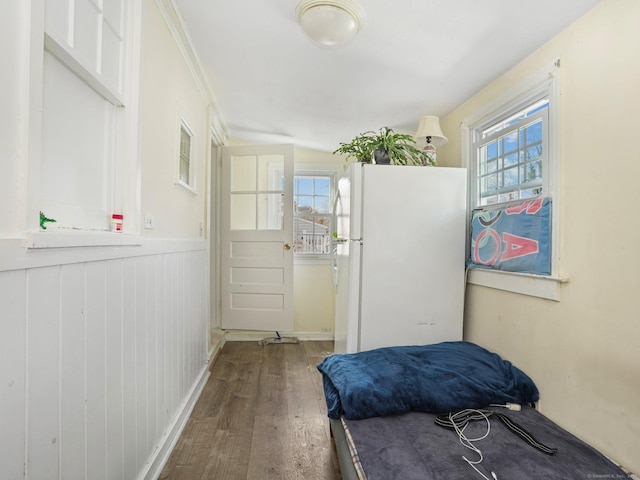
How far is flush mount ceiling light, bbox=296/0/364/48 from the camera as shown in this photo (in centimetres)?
141

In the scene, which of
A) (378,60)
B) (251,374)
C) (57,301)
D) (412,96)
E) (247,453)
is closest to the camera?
(57,301)

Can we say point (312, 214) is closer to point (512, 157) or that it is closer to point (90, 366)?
point (512, 157)

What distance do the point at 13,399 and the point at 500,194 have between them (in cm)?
225

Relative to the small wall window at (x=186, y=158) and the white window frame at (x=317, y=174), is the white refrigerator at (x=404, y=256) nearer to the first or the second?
the small wall window at (x=186, y=158)

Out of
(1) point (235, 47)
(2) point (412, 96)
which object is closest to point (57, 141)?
(1) point (235, 47)

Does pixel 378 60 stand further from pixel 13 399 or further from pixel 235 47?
pixel 13 399

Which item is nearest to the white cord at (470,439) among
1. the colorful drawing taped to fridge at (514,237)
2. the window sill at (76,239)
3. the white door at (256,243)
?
the colorful drawing taped to fridge at (514,237)

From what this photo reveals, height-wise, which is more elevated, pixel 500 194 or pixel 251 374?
pixel 500 194

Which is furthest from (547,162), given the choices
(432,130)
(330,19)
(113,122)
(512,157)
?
(113,122)

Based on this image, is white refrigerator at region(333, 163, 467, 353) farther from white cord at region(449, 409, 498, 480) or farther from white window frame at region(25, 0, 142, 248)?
white window frame at region(25, 0, 142, 248)

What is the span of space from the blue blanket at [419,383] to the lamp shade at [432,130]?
1457mm

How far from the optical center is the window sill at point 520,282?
4.89 feet

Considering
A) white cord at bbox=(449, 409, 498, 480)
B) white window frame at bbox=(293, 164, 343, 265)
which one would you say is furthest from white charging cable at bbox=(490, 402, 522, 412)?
white window frame at bbox=(293, 164, 343, 265)

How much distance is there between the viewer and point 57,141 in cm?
95
